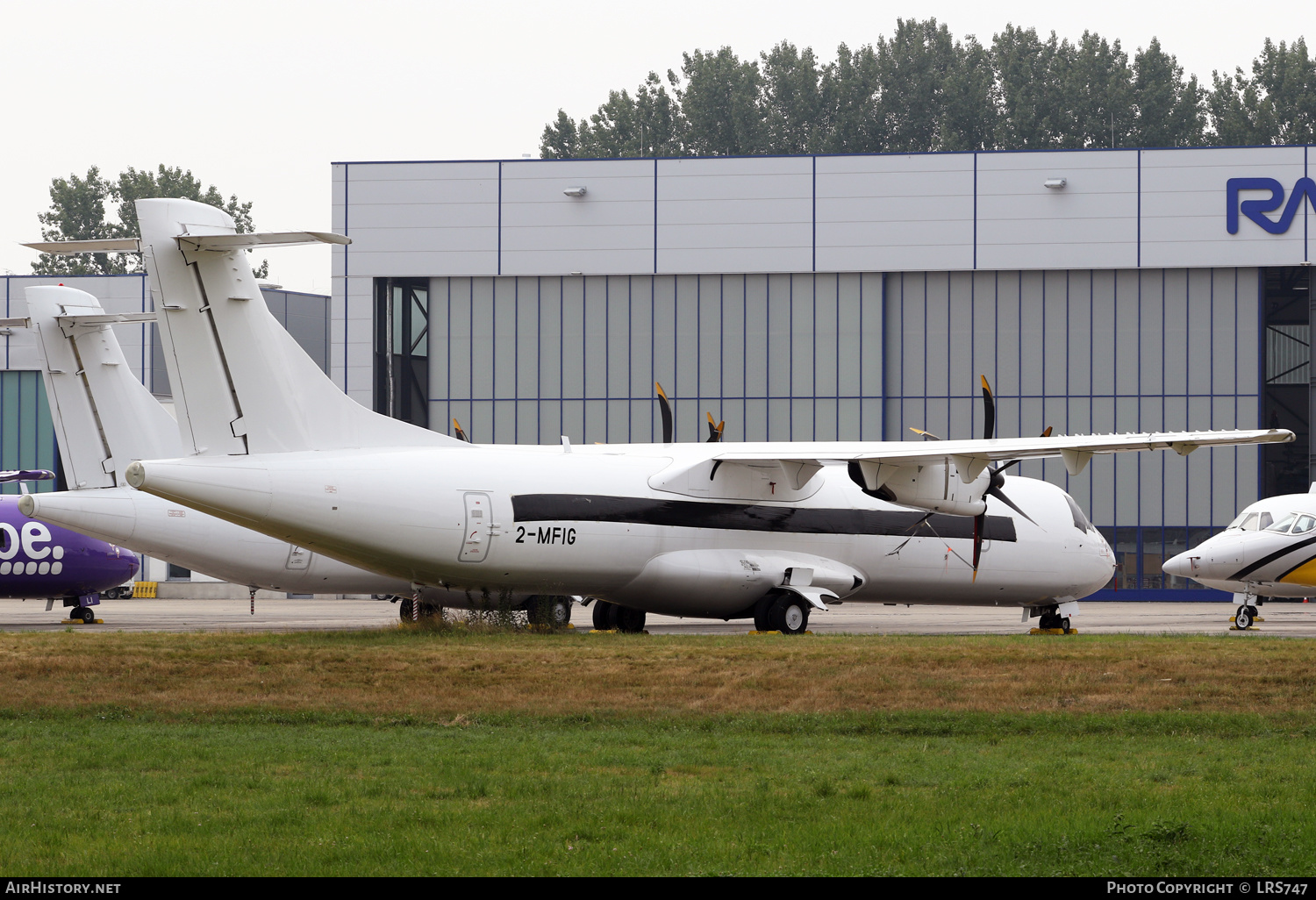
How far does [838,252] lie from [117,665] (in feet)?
125

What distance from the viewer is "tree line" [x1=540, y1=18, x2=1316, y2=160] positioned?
→ 85.1m

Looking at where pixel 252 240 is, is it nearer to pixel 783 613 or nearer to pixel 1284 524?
pixel 783 613

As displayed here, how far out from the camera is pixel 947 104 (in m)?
89.1

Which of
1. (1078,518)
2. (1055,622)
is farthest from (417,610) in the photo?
(1078,518)

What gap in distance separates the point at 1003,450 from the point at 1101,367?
31126 millimetres

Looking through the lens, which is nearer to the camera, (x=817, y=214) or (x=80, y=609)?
(x=80, y=609)

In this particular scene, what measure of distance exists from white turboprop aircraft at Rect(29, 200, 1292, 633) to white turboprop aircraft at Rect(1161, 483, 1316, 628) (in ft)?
13.9

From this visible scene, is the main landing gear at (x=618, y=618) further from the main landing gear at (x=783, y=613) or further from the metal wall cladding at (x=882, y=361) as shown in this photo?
the metal wall cladding at (x=882, y=361)

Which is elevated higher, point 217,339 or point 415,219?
point 415,219

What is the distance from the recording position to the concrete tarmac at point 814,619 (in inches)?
1134

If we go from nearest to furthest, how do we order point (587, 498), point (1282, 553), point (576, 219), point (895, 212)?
point (587, 498), point (1282, 553), point (895, 212), point (576, 219)

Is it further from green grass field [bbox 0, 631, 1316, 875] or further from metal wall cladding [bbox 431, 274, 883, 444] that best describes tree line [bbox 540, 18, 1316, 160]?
green grass field [bbox 0, 631, 1316, 875]

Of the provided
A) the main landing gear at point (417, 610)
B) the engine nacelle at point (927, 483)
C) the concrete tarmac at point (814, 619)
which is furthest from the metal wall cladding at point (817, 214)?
the engine nacelle at point (927, 483)

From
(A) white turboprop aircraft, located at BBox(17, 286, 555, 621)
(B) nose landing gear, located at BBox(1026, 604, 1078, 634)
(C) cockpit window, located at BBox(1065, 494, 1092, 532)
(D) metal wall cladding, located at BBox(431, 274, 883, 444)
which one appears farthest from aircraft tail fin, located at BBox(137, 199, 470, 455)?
(D) metal wall cladding, located at BBox(431, 274, 883, 444)
